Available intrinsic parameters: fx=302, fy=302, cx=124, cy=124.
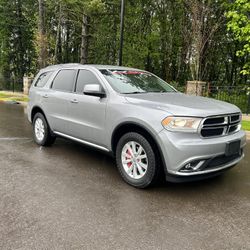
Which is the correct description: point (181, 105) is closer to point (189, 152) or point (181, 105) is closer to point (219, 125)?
point (219, 125)

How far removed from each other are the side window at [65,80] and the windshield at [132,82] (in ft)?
2.52

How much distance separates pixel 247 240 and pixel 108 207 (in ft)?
5.24

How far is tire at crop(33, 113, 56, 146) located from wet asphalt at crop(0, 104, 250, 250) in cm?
92

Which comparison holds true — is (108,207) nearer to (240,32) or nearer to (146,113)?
(146,113)

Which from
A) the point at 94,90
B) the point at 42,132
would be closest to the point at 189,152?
the point at 94,90

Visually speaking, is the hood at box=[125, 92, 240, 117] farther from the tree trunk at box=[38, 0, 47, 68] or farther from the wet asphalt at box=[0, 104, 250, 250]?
the tree trunk at box=[38, 0, 47, 68]

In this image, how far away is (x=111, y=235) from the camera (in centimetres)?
307

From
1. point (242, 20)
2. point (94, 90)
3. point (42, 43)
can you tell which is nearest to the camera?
point (94, 90)

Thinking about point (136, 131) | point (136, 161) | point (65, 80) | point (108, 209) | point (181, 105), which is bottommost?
point (108, 209)

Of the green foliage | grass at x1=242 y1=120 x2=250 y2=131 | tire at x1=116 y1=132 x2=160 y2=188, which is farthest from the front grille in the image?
the green foliage

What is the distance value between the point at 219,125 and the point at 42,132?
3958 mm

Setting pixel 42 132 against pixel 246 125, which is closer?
pixel 42 132

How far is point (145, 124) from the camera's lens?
4133 mm

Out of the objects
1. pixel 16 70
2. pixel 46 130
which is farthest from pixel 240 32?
pixel 16 70
